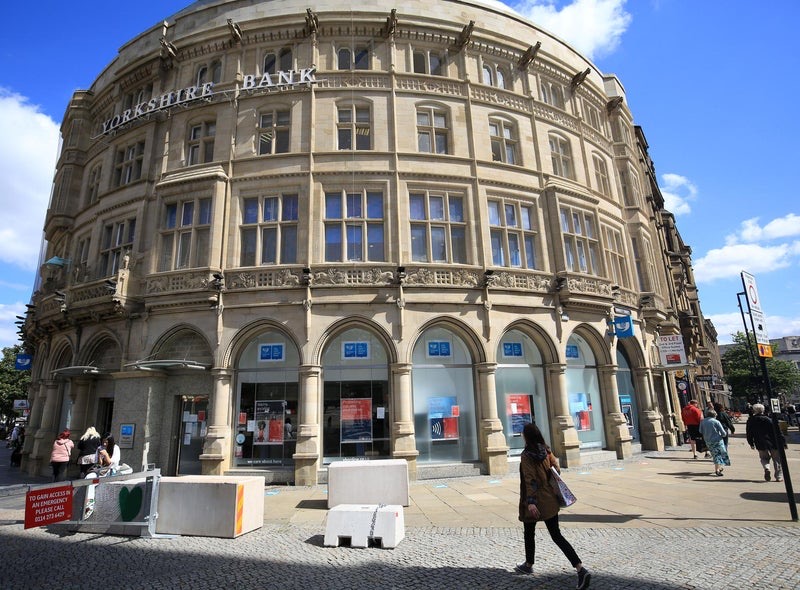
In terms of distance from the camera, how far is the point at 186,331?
658 inches

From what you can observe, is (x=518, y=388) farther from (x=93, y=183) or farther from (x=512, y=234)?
(x=93, y=183)

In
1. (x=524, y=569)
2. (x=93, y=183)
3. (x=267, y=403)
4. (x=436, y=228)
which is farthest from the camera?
(x=93, y=183)

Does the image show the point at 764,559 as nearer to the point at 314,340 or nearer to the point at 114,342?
the point at 314,340

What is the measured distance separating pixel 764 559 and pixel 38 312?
1143 inches

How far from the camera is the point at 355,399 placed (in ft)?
50.9

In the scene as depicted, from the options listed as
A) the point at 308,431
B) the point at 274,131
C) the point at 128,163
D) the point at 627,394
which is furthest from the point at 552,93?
the point at 128,163

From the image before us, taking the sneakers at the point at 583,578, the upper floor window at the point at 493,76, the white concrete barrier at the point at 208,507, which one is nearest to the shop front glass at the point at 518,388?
the white concrete barrier at the point at 208,507

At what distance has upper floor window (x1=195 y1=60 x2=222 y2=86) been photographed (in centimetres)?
1928

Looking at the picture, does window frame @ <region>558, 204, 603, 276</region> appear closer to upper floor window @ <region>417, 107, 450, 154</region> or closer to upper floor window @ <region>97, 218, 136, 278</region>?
upper floor window @ <region>417, 107, 450, 154</region>

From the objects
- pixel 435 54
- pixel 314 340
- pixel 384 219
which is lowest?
pixel 314 340

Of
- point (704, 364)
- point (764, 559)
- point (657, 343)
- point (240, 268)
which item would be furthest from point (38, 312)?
point (704, 364)

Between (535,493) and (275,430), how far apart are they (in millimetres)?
11597

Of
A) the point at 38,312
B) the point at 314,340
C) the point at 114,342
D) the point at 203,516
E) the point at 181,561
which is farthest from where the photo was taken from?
the point at 38,312

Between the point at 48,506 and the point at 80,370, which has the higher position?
the point at 80,370
